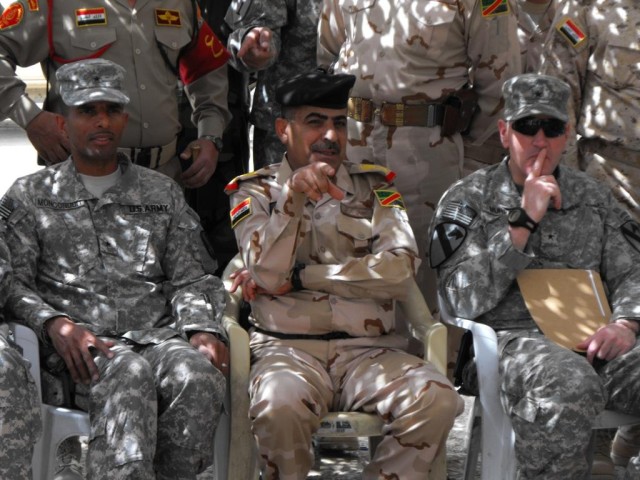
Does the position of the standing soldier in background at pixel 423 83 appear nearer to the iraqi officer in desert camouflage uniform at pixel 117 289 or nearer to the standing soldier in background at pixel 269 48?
the standing soldier in background at pixel 269 48

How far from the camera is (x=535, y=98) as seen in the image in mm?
4672

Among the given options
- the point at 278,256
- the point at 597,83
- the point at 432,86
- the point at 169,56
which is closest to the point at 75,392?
the point at 278,256

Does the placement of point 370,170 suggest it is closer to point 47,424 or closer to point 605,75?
point 605,75

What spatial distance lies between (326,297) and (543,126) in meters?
1.05

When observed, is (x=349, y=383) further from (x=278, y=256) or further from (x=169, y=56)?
(x=169, y=56)

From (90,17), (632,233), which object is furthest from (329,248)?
(90,17)

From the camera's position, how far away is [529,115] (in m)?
4.64

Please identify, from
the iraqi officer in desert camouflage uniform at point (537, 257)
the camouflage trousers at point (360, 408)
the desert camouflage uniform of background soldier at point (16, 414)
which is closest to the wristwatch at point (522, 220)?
the iraqi officer in desert camouflage uniform at point (537, 257)

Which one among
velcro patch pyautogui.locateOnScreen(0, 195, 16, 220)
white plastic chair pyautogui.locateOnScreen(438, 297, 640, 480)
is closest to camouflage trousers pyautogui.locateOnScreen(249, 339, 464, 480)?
white plastic chair pyautogui.locateOnScreen(438, 297, 640, 480)

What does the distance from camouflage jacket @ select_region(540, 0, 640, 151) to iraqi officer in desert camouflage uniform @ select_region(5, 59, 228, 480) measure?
1873mm

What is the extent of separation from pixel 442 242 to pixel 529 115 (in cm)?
58

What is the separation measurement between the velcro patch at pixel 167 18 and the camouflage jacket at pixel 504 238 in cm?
155

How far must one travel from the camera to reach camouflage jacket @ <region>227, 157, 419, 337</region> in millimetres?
4430

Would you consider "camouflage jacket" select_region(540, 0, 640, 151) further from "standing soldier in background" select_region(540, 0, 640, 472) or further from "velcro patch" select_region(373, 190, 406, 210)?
"velcro patch" select_region(373, 190, 406, 210)
